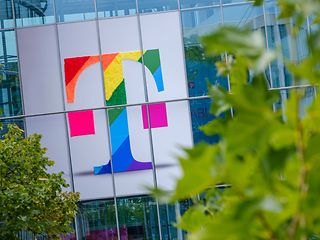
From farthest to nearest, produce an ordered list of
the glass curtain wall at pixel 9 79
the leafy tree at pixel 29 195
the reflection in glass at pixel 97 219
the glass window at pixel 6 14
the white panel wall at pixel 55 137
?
the glass window at pixel 6 14 < the glass curtain wall at pixel 9 79 < the white panel wall at pixel 55 137 < the reflection in glass at pixel 97 219 < the leafy tree at pixel 29 195

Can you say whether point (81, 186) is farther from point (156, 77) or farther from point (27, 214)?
point (27, 214)

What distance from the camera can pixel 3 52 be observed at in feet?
55.7

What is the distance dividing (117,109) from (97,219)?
217 centimetres

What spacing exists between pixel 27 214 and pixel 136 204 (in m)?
4.80

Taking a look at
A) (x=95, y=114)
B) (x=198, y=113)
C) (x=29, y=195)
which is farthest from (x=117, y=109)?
(x=29, y=195)

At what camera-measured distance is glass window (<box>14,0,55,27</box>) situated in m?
17.0

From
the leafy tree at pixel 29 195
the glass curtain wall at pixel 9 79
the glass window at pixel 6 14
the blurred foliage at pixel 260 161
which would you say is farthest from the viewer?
the glass window at pixel 6 14

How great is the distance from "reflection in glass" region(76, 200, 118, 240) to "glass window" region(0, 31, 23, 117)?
2324 mm

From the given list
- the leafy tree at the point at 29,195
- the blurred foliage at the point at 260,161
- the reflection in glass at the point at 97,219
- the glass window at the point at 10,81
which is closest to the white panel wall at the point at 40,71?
the glass window at the point at 10,81

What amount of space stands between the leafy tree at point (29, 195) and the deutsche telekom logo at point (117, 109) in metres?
3.19

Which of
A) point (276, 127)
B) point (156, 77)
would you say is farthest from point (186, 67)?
point (276, 127)

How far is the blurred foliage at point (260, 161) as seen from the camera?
29.9 inches

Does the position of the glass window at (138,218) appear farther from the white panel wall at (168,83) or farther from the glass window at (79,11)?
the glass window at (79,11)

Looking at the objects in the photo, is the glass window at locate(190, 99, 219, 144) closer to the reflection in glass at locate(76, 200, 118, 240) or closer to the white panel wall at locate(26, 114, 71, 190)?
the reflection in glass at locate(76, 200, 118, 240)
